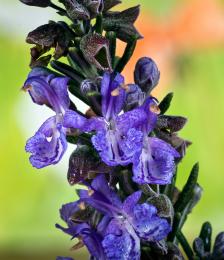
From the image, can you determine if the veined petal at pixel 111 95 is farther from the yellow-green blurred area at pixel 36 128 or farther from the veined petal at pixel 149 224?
the yellow-green blurred area at pixel 36 128

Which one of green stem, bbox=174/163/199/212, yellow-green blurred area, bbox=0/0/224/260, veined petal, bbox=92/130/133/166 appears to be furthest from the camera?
yellow-green blurred area, bbox=0/0/224/260

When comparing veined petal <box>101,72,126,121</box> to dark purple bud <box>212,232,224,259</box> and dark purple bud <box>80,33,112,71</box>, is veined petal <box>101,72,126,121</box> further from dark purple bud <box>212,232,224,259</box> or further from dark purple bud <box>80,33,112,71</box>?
dark purple bud <box>212,232,224,259</box>

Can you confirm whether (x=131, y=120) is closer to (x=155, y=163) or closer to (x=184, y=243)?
(x=155, y=163)

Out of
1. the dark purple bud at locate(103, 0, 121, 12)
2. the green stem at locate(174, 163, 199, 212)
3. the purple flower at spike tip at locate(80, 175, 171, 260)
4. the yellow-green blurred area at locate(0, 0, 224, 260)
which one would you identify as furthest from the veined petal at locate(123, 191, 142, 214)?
the yellow-green blurred area at locate(0, 0, 224, 260)

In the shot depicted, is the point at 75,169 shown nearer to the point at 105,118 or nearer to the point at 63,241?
the point at 105,118

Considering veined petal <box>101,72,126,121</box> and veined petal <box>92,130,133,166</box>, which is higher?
veined petal <box>101,72,126,121</box>

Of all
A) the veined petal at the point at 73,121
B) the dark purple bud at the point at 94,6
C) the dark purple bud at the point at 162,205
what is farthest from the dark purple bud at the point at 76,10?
the dark purple bud at the point at 162,205
